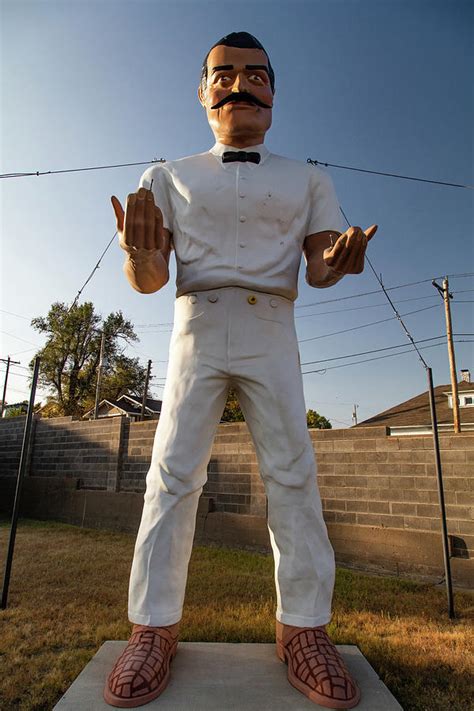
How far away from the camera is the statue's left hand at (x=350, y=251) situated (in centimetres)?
145

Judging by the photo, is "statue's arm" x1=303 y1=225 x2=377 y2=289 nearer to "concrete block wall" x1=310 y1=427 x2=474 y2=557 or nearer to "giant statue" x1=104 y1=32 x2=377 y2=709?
"giant statue" x1=104 y1=32 x2=377 y2=709

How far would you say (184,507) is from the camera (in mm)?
1479

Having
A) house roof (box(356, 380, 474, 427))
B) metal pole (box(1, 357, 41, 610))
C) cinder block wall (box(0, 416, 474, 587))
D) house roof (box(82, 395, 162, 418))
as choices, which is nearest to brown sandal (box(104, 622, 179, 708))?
metal pole (box(1, 357, 41, 610))

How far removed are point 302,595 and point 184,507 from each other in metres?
0.45

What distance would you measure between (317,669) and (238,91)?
190 cm

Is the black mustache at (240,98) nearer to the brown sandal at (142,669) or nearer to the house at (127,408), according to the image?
the brown sandal at (142,669)

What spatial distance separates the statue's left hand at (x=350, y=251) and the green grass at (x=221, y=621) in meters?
1.35

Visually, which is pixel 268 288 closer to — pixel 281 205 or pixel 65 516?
pixel 281 205

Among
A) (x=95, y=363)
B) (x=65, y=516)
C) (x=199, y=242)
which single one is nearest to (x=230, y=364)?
(x=199, y=242)

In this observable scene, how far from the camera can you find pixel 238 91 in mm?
1709

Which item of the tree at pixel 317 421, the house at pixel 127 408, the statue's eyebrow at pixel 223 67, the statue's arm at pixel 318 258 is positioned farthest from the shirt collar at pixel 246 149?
the tree at pixel 317 421

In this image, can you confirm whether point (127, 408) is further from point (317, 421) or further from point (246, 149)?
point (246, 149)

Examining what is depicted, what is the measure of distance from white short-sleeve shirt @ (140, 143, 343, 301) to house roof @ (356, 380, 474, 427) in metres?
12.5

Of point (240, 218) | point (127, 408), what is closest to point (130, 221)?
point (240, 218)
